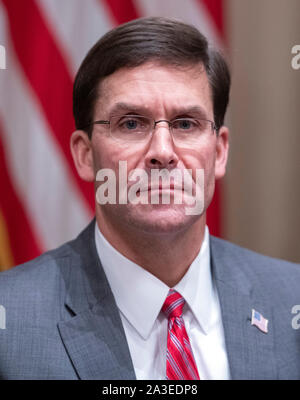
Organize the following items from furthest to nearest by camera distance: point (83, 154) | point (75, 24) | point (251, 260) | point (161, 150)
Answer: point (75, 24)
point (251, 260)
point (83, 154)
point (161, 150)

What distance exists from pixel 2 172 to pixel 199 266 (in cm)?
104

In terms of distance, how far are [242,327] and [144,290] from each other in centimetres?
29

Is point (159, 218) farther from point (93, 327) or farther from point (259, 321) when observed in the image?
point (259, 321)

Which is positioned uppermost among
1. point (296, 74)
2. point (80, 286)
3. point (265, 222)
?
point (296, 74)

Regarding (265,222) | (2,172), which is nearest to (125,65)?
(2,172)

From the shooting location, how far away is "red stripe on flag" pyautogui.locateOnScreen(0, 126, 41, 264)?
2180 millimetres

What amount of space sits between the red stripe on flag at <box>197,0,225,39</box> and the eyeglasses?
3.08 ft

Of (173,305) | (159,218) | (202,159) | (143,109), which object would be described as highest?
(143,109)

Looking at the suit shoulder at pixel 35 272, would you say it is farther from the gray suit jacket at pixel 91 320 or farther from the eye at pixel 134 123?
the eye at pixel 134 123

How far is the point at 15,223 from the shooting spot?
2201 mm

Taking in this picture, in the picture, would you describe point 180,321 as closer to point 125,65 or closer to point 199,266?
point 199,266

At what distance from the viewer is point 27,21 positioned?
7.21 feet

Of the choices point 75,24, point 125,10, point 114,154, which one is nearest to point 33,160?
point 75,24

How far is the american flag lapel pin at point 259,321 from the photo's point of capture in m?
1.47
